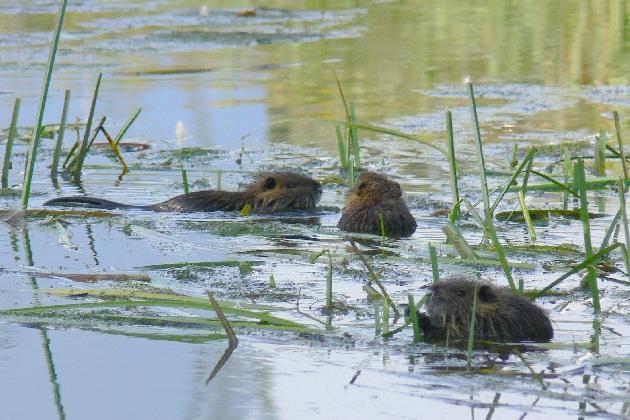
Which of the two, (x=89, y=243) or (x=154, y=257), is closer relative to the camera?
(x=154, y=257)

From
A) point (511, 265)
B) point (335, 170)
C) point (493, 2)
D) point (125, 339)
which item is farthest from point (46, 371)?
point (493, 2)

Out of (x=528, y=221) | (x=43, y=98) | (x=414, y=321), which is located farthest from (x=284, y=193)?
(x=414, y=321)

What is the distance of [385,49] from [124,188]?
720 cm

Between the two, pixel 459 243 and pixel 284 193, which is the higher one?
pixel 459 243

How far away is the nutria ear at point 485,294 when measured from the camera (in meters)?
4.78

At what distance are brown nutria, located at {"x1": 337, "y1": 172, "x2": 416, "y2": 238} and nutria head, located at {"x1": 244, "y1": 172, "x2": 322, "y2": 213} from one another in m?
0.47

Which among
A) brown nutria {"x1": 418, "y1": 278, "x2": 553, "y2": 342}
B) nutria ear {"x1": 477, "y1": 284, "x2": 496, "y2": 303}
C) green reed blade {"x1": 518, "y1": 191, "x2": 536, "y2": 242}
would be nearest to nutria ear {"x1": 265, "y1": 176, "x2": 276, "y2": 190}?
green reed blade {"x1": 518, "y1": 191, "x2": 536, "y2": 242}

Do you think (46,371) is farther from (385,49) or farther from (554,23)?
(554,23)

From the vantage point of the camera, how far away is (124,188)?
27.2 feet

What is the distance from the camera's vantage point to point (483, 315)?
4707 mm

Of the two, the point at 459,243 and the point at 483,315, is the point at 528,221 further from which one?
the point at 483,315

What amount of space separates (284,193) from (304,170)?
1.23 meters

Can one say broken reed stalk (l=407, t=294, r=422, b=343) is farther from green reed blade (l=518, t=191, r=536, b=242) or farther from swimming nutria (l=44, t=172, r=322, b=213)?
swimming nutria (l=44, t=172, r=322, b=213)

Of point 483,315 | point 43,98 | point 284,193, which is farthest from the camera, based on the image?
point 284,193
